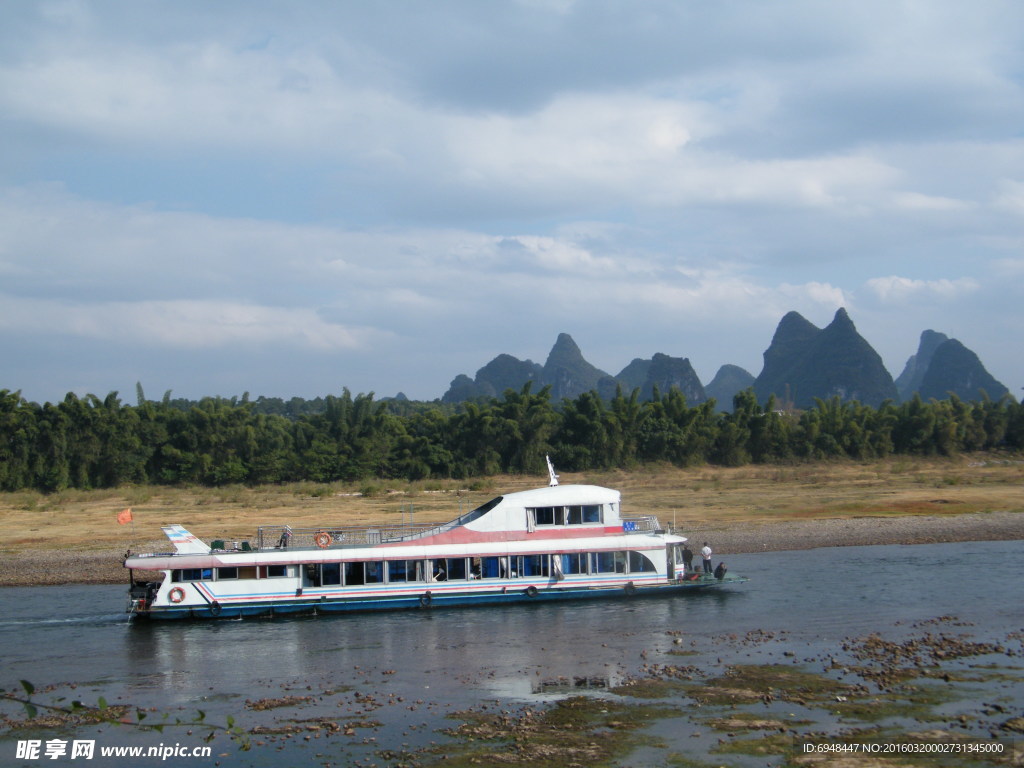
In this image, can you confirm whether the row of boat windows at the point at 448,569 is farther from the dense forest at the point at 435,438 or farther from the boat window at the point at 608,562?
the dense forest at the point at 435,438

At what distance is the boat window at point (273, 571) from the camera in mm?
36219

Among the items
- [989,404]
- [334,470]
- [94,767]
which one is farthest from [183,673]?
[989,404]

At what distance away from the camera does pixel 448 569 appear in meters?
37.2

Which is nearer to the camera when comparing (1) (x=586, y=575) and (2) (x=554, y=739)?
(2) (x=554, y=739)

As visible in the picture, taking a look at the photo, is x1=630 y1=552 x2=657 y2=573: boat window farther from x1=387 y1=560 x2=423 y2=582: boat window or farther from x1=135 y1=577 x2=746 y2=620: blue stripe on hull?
x1=387 y1=560 x2=423 y2=582: boat window

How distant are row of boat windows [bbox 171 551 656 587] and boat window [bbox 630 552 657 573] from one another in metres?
0.10

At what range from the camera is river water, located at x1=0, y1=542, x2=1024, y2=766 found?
21719 millimetres

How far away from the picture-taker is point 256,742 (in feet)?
65.2

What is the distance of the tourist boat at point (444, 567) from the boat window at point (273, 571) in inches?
1.5

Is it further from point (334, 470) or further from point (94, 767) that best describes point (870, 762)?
point (334, 470)

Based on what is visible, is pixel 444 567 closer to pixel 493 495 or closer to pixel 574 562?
pixel 574 562

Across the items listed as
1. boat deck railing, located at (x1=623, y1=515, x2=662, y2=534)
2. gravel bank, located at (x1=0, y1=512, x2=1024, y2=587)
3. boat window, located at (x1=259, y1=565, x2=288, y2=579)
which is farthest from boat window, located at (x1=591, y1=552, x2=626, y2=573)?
gravel bank, located at (x1=0, y1=512, x2=1024, y2=587)

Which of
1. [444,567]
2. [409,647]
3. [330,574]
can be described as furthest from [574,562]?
[409,647]

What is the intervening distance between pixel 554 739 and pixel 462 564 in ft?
58.8
